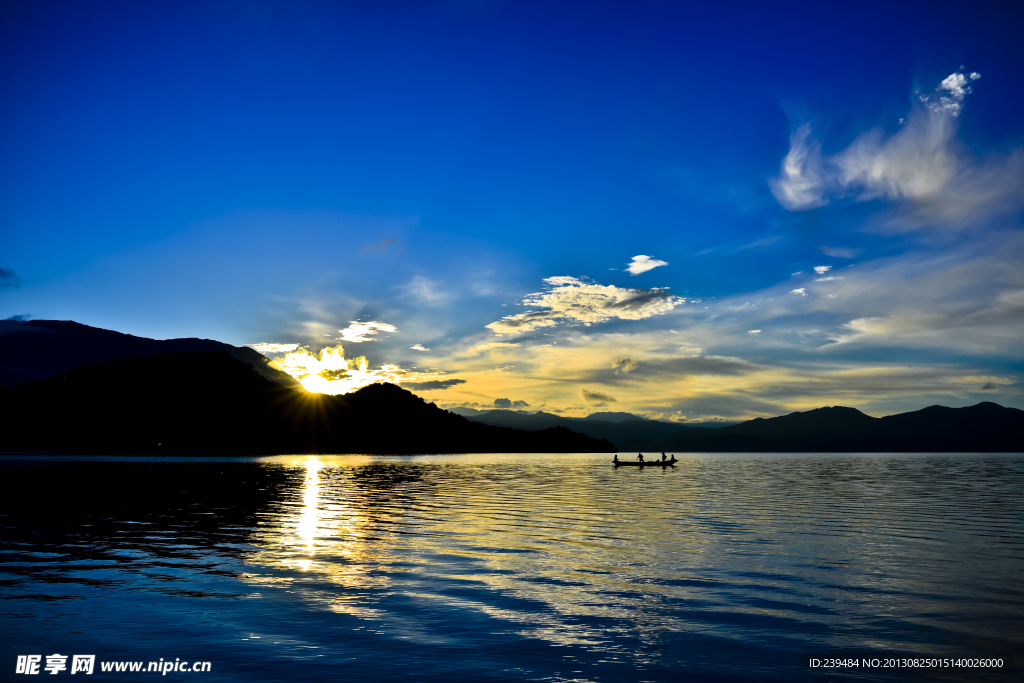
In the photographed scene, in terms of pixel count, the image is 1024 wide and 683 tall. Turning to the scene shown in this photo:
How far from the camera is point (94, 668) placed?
14086mm

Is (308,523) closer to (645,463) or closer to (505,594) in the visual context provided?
(505,594)

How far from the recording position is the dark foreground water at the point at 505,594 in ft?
48.0

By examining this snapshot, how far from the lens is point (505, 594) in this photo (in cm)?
2073

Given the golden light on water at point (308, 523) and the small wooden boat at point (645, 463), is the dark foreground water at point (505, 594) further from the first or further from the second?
the small wooden boat at point (645, 463)

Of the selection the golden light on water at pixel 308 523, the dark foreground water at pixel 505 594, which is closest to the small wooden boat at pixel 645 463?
the golden light on water at pixel 308 523

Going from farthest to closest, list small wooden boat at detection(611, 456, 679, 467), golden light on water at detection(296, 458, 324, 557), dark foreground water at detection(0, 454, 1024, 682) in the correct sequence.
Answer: small wooden boat at detection(611, 456, 679, 467)
golden light on water at detection(296, 458, 324, 557)
dark foreground water at detection(0, 454, 1024, 682)

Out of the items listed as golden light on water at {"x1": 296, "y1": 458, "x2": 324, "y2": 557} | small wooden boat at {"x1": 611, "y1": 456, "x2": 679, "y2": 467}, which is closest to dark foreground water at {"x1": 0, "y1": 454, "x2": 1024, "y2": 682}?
golden light on water at {"x1": 296, "y1": 458, "x2": 324, "y2": 557}

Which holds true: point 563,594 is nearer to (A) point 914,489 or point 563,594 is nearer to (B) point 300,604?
(B) point 300,604

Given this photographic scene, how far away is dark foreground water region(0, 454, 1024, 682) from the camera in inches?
576

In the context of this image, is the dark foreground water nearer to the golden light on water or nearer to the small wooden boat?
the golden light on water

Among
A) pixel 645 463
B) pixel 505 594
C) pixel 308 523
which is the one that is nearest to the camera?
pixel 505 594

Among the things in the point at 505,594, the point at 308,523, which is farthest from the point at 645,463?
the point at 505,594

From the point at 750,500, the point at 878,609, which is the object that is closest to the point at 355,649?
the point at 878,609

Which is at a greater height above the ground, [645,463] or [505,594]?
[505,594]
